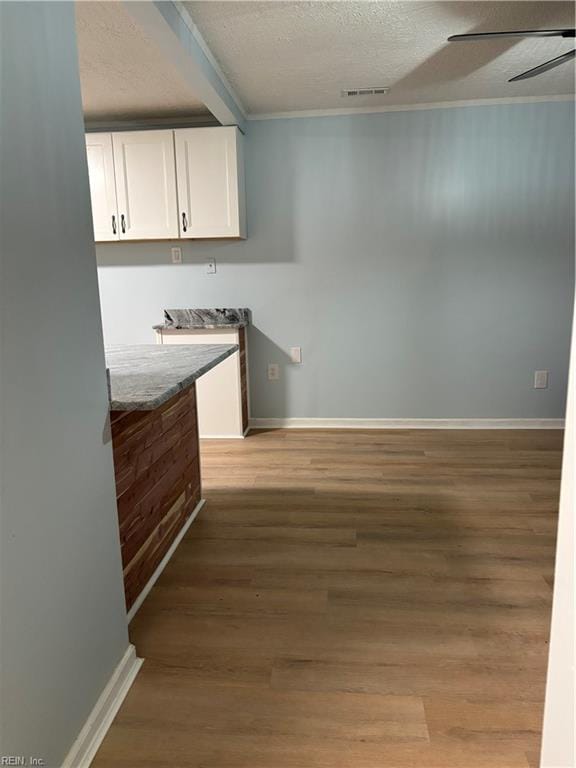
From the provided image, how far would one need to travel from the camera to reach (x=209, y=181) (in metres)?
3.67

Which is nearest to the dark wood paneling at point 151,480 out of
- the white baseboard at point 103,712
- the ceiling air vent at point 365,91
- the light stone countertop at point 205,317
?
the white baseboard at point 103,712

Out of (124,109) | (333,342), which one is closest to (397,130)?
(333,342)

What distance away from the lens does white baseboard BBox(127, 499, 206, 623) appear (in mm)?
1962

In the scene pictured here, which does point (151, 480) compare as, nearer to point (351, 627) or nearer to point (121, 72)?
point (351, 627)

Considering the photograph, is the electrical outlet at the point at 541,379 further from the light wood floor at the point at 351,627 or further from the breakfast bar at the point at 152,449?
the breakfast bar at the point at 152,449

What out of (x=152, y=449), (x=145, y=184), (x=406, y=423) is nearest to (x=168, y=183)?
(x=145, y=184)

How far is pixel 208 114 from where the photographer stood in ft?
12.3

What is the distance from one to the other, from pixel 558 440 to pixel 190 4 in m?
3.48

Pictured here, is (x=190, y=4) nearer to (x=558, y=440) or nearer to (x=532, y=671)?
(x=532, y=671)

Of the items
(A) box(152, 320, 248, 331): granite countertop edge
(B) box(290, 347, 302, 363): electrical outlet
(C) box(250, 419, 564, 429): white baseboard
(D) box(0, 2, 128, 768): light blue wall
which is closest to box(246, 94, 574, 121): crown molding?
(A) box(152, 320, 248, 331): granite countertop edge

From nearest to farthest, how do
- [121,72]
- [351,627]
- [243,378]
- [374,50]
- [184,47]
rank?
1. [351,627]
2. [184,47]
3. [374,50]
4. [121,72]
5. [243,378]

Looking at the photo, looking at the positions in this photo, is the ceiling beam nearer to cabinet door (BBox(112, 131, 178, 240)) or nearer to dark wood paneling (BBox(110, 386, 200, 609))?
cabinet door (BBox(112, 131, 178, 240))

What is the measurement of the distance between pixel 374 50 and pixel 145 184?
1811mm

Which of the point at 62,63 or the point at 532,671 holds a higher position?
the point at 62,63
